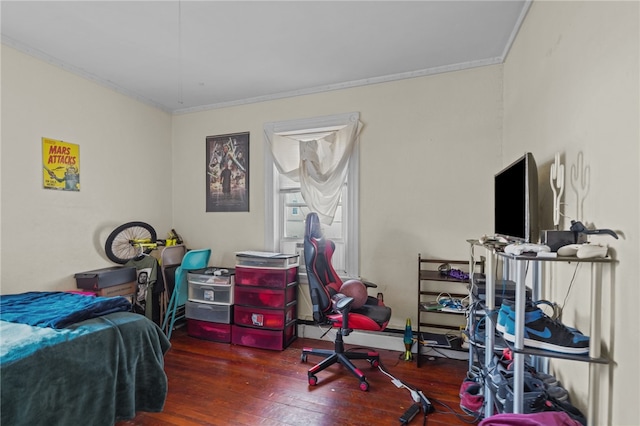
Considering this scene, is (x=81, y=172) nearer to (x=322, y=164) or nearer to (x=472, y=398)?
(x=322, y=164)

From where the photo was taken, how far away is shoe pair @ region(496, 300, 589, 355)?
44.5 inches

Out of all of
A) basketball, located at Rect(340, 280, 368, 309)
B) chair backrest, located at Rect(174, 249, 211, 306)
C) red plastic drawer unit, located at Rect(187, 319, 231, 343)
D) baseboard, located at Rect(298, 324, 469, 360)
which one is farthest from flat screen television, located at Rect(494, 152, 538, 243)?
chair backrest, located at Rect(174, 249, 211, 306)

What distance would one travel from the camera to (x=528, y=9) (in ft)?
6.48

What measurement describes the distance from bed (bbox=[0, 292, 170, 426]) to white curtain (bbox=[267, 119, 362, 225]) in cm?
188

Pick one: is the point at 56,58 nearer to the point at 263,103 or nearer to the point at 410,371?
the point at 263,103

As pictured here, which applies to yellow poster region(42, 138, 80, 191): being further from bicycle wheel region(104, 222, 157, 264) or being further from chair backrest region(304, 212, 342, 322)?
chair backrest region(304, 212, 342, 322)

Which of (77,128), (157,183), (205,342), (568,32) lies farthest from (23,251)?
(568,32)

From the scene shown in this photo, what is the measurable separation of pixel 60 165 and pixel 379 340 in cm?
343

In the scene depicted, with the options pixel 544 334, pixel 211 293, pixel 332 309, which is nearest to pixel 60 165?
pixel 211 293

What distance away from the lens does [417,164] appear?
9.61 feet

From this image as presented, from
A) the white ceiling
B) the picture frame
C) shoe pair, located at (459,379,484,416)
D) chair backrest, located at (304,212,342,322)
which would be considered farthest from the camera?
the picture frame

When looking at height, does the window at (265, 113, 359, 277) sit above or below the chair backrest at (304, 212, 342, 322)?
above

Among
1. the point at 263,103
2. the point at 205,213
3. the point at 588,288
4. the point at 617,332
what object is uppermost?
the point at 263,103

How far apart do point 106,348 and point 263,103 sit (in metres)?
2.81
